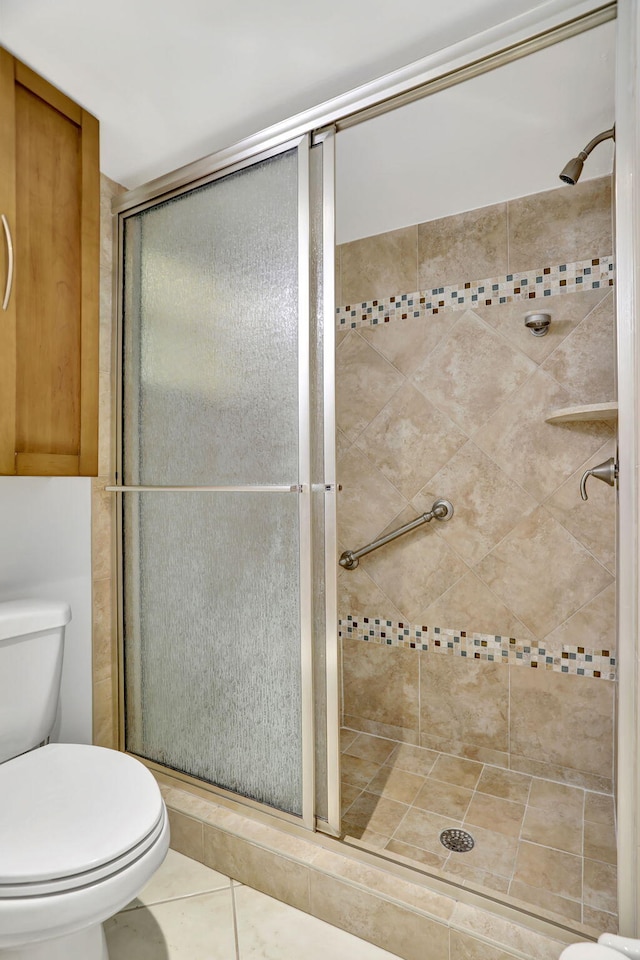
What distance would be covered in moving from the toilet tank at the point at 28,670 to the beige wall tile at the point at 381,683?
1303mm

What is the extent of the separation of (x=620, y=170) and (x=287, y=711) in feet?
5.23

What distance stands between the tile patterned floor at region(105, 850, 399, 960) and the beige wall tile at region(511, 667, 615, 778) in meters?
0.99

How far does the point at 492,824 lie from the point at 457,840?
17cm

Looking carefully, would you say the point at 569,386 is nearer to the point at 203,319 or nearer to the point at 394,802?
the point at 203,319

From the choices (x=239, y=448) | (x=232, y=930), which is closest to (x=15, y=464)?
(x=239, y=448)

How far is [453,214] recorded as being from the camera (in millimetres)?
2174

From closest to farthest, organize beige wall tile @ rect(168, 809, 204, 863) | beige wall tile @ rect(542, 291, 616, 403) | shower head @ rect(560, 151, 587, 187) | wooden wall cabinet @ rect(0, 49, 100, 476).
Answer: shower head @ rect(560, 151, 587, 187) → wooden wall cabinet @ rect(0, 49, 100, 476) → beige wall tile @ rect(168, 809, 204, 863) → beige wall tile @ rect(542, 291, 616, 403)

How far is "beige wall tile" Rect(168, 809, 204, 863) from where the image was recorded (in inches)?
63.6

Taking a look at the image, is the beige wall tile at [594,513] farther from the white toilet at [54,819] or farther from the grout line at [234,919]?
the white toilet at [54,819]

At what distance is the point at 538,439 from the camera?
6.61ft

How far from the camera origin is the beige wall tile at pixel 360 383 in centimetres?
233

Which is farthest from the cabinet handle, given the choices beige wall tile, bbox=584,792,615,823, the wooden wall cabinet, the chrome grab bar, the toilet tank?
beige wall tile, bbox=584,792,615,823

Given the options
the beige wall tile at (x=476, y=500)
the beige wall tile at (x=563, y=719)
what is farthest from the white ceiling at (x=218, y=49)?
the beige wall tile at (x=563, y=719)

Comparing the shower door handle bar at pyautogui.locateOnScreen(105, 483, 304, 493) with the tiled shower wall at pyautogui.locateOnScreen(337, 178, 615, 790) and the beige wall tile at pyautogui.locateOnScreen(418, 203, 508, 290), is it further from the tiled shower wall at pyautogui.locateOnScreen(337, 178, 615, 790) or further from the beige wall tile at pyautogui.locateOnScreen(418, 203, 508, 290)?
the beige wall tile at pyautogui.locateOnScreen(418, 203, 508, 290)
